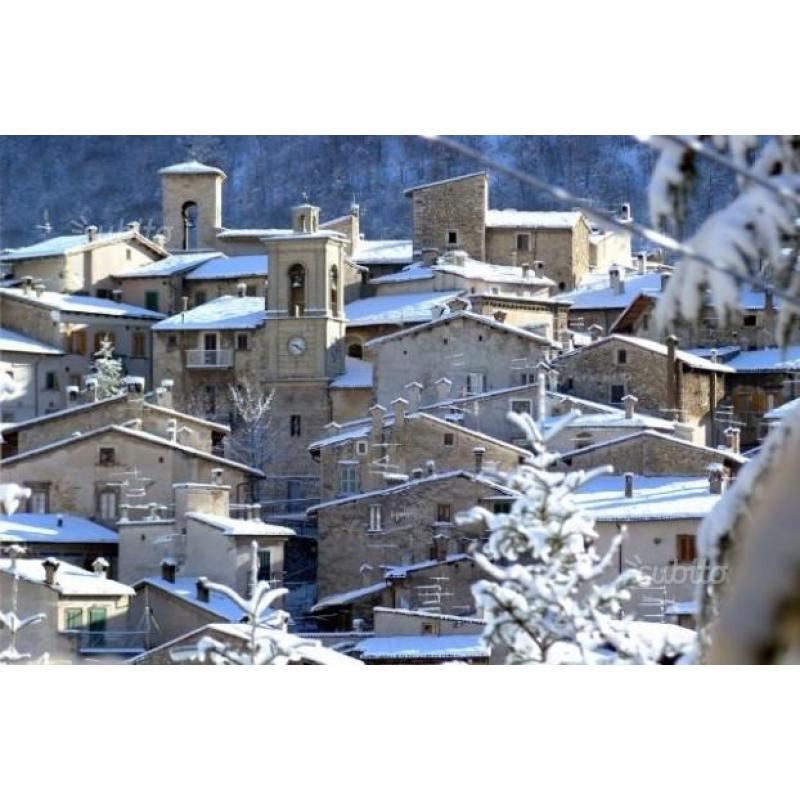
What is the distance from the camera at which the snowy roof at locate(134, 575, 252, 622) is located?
36.2ft

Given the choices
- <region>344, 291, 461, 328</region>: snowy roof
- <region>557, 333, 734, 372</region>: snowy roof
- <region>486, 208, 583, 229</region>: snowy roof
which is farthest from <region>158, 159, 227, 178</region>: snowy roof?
<region>486, 208, 583, 229</region>: snowy roof

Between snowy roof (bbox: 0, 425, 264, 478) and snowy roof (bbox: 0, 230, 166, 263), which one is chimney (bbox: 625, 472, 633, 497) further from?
snowy roof (bbox: 0, 230, 166, 263)

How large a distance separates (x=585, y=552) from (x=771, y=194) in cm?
344

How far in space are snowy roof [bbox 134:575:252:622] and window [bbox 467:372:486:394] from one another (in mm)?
6257

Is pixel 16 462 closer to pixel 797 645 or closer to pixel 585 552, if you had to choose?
pixel 585 552

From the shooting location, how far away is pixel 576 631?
809 centimetres

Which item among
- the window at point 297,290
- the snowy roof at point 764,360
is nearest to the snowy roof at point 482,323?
the window at point 297,290

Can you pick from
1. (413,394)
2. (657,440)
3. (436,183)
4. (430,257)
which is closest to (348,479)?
(413,394)

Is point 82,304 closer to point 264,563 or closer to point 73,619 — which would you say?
point 264,563

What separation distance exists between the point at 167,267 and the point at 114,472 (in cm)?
1245

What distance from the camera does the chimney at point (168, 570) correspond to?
1203cm

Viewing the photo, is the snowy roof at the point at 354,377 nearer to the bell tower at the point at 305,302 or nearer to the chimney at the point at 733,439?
the bell tower at the point at 305,302
